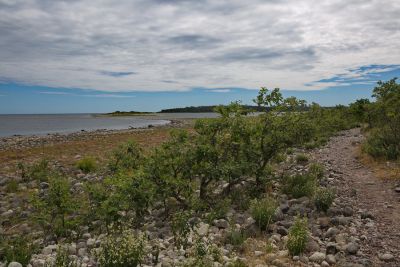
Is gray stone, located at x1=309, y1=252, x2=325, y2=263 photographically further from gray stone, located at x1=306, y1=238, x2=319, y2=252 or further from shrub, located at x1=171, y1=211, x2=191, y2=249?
shrub, located at x1=171, y1=211, x2=191, y2=249

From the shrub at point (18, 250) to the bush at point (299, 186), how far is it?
7875 mm

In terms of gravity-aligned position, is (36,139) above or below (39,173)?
above

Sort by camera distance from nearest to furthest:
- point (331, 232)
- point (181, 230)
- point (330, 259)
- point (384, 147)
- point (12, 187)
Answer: point (330, 259) < point (181, 230) < point (331, 232) < point (12, 187) < point (384, 147)

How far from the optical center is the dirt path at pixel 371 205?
330 inches

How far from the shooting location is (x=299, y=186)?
13.0 m

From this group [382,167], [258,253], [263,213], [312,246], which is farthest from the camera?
[382,167]

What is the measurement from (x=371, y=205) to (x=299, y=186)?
2315mm

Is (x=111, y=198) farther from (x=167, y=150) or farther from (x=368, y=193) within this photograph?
(x=368, y=193)

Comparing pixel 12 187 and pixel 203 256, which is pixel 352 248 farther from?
pixel 12 187

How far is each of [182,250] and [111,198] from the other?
8.36 ft

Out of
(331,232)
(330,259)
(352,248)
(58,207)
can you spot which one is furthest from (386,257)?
(58,207)

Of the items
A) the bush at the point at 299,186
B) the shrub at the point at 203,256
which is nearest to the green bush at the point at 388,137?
the bush at the point at 299,186

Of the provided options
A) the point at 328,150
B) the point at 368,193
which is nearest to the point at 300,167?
the point at 368,193

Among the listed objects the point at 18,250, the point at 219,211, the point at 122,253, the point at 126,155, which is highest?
the point at 126,155
